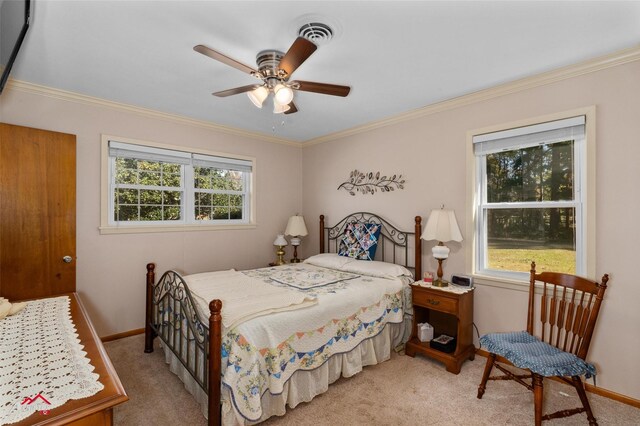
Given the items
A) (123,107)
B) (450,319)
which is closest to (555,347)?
(450,319)

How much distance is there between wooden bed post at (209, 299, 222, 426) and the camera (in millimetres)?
1812

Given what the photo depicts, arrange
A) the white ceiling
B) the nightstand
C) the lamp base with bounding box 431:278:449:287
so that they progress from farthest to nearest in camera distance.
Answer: the lamp base with bounding box 431:278:449:287
the nightstand
the white ceiling

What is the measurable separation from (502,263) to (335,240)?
2129mm

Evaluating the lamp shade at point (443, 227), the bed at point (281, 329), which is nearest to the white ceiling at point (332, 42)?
the lamp shade at point (443, 227)

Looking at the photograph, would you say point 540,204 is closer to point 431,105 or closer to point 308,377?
point 431,105

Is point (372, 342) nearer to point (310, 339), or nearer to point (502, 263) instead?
point (310, 339)

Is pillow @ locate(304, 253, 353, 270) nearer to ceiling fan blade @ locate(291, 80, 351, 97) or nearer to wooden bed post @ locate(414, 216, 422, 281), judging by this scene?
wooden bed post @ locate(414, 216, 422, 281)

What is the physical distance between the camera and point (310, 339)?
7.36 feet

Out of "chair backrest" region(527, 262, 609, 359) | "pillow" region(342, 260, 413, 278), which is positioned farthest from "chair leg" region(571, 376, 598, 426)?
"pillow" region(342, 260, 413, 278)

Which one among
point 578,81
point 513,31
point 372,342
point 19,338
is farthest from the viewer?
point 372,342

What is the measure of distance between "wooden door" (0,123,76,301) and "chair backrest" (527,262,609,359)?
4112 millimetres

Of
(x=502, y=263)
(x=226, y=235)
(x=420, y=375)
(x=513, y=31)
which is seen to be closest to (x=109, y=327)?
(x=226, y=235)

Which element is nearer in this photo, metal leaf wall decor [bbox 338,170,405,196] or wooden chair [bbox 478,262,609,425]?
wooden chair [bbox 478,262,609,425]

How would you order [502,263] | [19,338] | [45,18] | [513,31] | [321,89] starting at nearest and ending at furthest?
[19,338] → [45,18] → [513,31] → [321,89] → [502,263]
